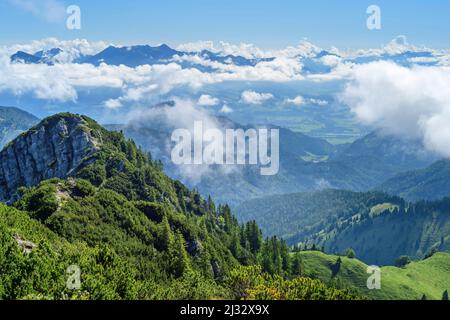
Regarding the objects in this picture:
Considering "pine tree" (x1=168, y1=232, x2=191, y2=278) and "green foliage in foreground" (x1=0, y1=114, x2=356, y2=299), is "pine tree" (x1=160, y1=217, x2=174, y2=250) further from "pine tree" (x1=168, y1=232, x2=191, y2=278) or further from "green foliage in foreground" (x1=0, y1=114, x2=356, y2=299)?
"pine tree" (x1=168, y1=232, x2=191, y2=278)

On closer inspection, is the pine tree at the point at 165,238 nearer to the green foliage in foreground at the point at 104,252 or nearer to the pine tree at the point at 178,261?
the green foliage in foreground at the point at 104,252

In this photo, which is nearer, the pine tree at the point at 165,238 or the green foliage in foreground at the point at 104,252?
the green foliage in foreground at the point at 104,252

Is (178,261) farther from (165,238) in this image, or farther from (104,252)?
(104,252)

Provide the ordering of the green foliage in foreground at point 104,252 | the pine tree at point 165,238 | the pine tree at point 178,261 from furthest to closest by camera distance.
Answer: the pine tree at point 165,238 → the pine tree at point 178,261 → the green foliage in foreground at point 104,252

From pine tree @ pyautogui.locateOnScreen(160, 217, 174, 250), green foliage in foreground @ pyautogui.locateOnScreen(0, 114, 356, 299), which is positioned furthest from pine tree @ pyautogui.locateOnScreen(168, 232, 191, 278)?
pine tree @ pyautogui.locateOnScreen(160, 217, 174, 250)

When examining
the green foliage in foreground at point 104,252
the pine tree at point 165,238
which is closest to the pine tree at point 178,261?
the green foliage in foreground at point 104,252

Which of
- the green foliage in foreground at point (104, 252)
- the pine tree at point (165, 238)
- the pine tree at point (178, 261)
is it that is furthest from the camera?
the pine tree at point (165, 238)

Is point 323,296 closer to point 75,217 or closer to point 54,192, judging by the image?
point 75,217

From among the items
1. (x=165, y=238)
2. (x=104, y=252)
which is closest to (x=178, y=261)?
(x=165, y=238)

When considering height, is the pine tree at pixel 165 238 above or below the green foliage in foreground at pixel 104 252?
below

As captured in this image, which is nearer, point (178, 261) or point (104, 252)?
point (104, 252)
